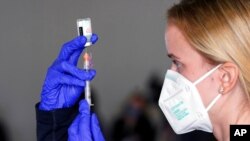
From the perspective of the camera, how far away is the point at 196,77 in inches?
44.6

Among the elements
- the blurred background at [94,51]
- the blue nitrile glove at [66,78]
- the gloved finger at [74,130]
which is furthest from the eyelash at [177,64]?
the blurred background at [94,51]

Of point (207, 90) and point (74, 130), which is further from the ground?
point (207, 90)

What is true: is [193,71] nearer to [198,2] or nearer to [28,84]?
[198,2]

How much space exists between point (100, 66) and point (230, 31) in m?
0.81

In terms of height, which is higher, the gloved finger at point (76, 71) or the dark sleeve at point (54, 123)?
the gloved finger at point (76, 71)

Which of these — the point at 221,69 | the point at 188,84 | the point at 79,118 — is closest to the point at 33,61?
the point at 79,118

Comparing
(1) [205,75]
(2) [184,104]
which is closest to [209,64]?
(1) [205,75]

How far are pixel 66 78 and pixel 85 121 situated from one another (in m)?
0.16

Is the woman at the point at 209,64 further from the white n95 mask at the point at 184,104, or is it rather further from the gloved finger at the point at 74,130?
the gloved finger at the point at 74,130

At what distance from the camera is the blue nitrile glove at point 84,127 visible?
48.5 inches

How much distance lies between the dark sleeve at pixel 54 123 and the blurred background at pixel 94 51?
410mm

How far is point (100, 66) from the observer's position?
5.63ft

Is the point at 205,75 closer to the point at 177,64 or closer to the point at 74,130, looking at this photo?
the point at 177,64

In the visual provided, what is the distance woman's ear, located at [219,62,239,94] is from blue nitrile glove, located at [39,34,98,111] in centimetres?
42
